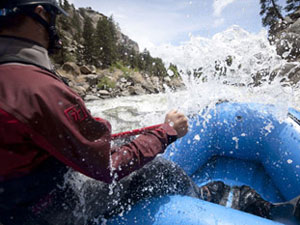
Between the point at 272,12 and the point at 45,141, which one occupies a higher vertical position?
the point at 272,12

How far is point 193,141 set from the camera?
219 centimetres

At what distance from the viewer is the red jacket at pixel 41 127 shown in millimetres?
610

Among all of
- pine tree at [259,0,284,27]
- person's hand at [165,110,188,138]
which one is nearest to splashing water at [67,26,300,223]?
person's hand at [165,110,188,138]

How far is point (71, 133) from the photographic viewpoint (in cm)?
68

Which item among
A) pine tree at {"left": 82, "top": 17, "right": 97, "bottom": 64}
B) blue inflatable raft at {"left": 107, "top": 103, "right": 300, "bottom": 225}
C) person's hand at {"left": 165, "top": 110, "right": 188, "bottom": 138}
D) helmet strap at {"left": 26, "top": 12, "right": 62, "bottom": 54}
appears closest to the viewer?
helmet strap at {"left": 26, "top": 12, "right": 62, "bottom": 54}

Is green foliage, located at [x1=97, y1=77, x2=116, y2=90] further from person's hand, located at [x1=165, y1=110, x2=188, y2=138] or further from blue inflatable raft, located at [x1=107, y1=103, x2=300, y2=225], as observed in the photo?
person's hand, located at [x1=165, y1=110, x2=188, y2=138]

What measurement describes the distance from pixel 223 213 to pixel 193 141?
117 centimetres

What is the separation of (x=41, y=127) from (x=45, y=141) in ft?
0.21

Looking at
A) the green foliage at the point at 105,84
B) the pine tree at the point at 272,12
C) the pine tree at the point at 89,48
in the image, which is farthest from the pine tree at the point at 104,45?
the pine tree at the point at 272,12

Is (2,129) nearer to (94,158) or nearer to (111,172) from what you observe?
(94,158)

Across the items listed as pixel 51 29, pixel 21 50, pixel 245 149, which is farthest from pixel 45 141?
pixel 245 149

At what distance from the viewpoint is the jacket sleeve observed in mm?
630

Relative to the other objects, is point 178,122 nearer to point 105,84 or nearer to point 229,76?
point 229,76

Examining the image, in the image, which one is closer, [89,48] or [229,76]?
[229,76]
